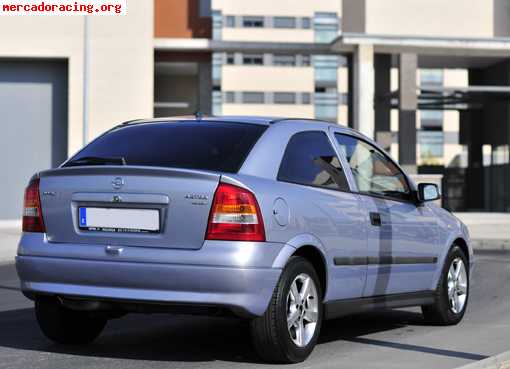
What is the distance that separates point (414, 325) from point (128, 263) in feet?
10.9

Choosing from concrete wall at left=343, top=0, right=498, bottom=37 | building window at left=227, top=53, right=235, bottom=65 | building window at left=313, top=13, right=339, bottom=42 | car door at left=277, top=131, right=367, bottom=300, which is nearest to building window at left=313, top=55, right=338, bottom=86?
concrete wall at left=343, top=0, right=498, bottom=37

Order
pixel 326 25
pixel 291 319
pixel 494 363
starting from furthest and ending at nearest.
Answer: pixel 326 25
pixel 291 319
pixel 494 363

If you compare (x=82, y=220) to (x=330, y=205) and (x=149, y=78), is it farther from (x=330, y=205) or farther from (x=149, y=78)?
(x=149, y=78)

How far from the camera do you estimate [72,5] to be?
96.6ft

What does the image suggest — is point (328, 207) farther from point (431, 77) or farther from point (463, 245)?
point (431, 77)

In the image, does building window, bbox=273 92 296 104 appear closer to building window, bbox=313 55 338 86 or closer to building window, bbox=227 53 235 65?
building window, bbox=313 55 338 86

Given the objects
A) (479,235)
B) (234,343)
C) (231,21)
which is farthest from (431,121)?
(234,343)

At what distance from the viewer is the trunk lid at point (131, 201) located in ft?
19.0

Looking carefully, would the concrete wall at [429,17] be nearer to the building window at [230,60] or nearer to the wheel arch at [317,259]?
the building window at [230,60]

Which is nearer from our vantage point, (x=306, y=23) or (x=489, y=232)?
(x=489, y=232)

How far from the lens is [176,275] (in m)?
5.71

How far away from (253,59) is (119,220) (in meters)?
31.0

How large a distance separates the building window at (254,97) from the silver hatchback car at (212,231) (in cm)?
3176

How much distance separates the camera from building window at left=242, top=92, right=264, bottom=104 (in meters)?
38.9
